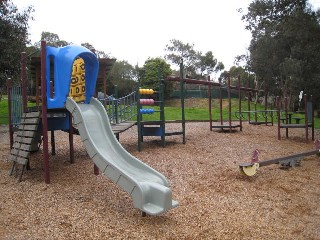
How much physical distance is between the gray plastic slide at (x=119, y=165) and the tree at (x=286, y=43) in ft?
34.4

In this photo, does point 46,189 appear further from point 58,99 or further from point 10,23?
point 10,23

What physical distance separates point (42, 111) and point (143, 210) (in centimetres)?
311

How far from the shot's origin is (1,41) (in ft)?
49.3

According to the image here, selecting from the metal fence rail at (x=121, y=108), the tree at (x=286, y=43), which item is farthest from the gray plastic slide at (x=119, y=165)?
the tree at (x=286, y=43)

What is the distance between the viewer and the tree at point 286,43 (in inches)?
546

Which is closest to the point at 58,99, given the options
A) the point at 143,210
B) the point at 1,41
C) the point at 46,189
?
the point at 46,189

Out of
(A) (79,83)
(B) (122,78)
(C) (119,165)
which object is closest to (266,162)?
(C) (119,165)

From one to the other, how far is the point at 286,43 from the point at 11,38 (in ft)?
67.2

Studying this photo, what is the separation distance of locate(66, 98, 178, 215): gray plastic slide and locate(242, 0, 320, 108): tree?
10.5 metres

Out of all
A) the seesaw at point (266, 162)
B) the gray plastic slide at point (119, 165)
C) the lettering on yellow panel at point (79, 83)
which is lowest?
the seesaw at point (266, 162)

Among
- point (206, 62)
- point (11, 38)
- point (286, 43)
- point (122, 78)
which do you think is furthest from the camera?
point (206, 62)

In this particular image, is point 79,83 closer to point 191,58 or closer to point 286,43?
point 286,43

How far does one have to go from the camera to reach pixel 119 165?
5.48 metres

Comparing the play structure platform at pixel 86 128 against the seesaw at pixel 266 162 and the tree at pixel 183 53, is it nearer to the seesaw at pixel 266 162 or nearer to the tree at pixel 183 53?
the seesaw at pixel 266 162
